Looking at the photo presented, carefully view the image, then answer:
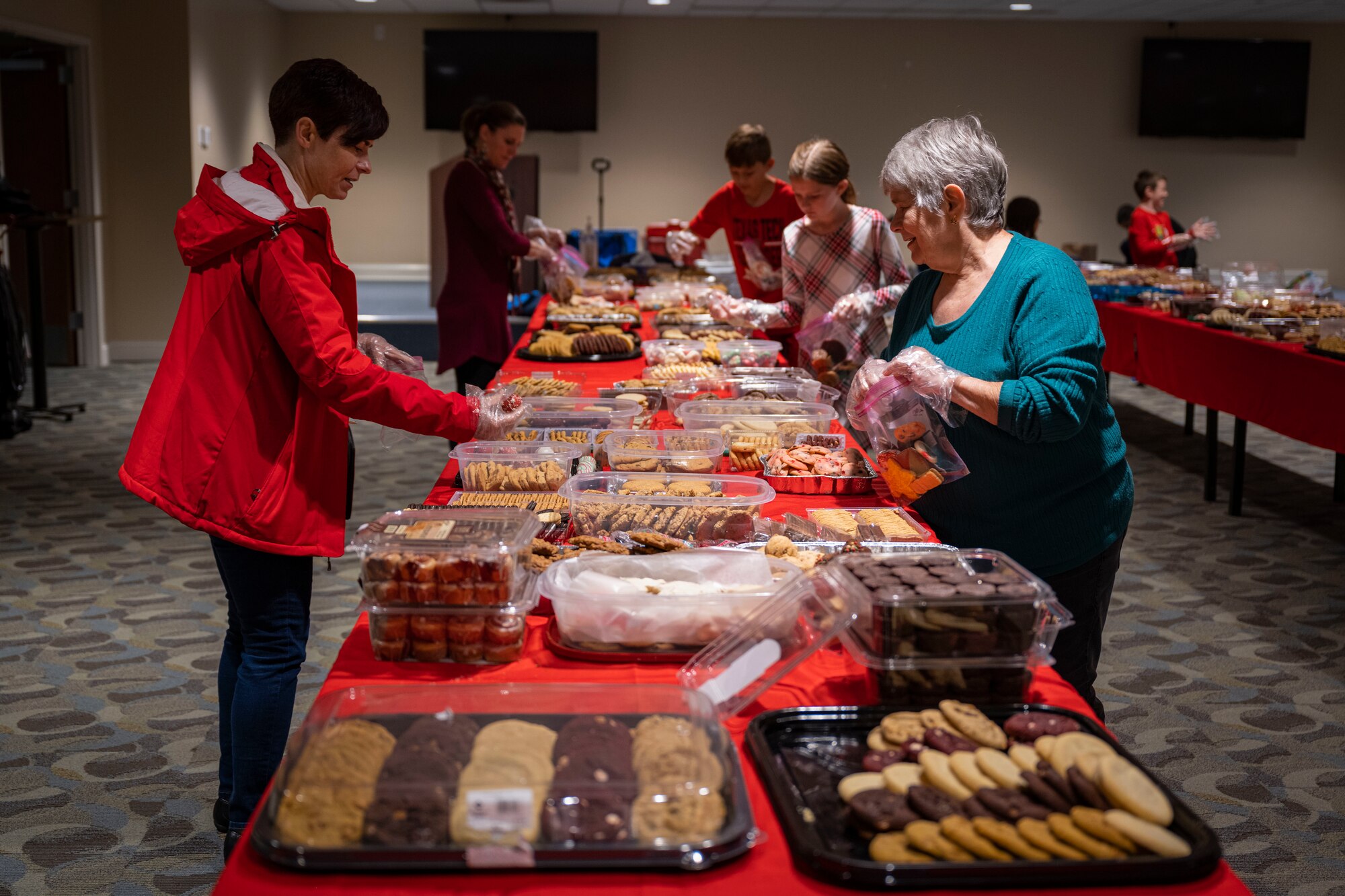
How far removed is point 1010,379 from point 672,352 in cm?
192

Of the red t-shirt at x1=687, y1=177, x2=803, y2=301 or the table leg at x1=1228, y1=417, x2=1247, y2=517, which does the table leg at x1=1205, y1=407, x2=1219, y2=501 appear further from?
the red t-shirt at x1=687, y1=177, x2=803, y2=301

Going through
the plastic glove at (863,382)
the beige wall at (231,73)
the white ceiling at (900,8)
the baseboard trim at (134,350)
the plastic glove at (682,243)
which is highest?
the white ceiling at (900,8)

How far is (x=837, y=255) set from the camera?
12.4 feet

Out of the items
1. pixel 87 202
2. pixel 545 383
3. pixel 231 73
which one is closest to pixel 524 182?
pixel 231 73

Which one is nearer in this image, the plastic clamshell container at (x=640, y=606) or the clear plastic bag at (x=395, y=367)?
the plastic clamshell container at (x=640, y=606)

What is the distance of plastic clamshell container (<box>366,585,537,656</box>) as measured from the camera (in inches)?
57.9

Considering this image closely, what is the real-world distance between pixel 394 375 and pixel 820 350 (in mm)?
2078

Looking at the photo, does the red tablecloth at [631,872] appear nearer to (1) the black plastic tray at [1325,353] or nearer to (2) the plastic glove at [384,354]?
(2) the plastic glove at [384,354]

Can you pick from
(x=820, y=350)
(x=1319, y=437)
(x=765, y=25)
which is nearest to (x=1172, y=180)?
(x=765, y=25)

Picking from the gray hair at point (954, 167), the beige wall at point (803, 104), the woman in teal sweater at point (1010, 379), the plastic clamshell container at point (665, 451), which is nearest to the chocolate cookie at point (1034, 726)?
the woman in teal sweater at point (1010, 379)

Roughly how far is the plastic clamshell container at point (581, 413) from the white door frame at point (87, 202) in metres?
6.59

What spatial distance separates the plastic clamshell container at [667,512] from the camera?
1950 mm

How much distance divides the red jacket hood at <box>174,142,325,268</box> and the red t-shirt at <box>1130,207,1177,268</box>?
792 centimetres

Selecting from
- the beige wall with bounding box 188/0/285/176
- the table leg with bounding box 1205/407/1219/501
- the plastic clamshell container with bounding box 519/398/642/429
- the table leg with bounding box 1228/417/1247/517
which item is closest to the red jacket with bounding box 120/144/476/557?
the plastic clamshell container with bounding box 519/398/642/429
